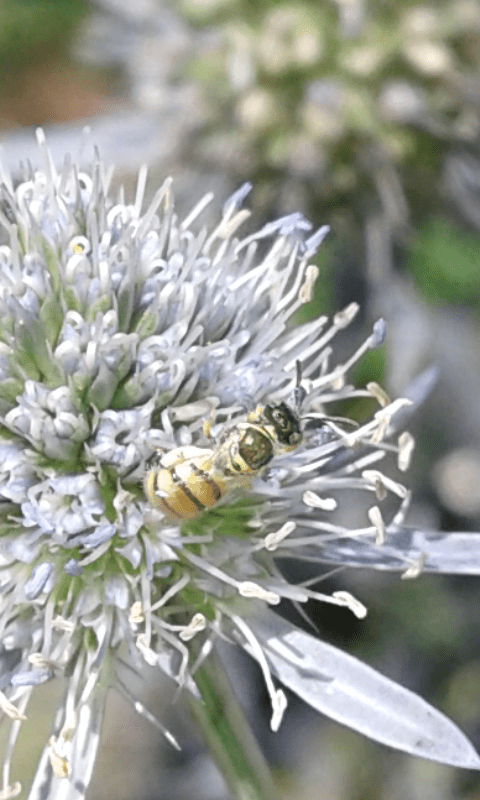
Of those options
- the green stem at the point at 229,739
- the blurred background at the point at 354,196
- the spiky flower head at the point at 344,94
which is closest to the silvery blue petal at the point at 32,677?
the green stem at the point at 229,739

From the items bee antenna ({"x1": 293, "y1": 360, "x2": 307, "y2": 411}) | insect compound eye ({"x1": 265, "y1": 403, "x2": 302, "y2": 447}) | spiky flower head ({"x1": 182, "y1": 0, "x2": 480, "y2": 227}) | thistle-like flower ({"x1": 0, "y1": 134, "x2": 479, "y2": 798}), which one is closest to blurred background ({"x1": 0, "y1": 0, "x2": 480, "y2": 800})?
spiky flower head ({"x1": 182, "y1": 0, "x2": 480, "y2": 227})

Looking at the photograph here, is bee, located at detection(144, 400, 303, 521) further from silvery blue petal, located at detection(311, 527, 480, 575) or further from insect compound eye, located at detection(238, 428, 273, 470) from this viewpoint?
silvery blue petal, located at detection(311, 527, 480, 575)

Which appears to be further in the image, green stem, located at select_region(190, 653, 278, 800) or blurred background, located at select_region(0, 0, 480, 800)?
blurred background, located at select_region(0, 0, 480, 800)

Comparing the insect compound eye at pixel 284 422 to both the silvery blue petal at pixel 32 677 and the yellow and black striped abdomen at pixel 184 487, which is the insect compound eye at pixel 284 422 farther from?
the silvery blue petal at pixel 32 677

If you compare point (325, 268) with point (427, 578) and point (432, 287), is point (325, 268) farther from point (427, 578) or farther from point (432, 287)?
point (427, 578)

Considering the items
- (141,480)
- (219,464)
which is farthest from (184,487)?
(141,480)

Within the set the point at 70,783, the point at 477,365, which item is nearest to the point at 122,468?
the point at 70,783

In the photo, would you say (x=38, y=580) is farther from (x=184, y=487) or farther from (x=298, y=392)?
(x=298, y=392)
